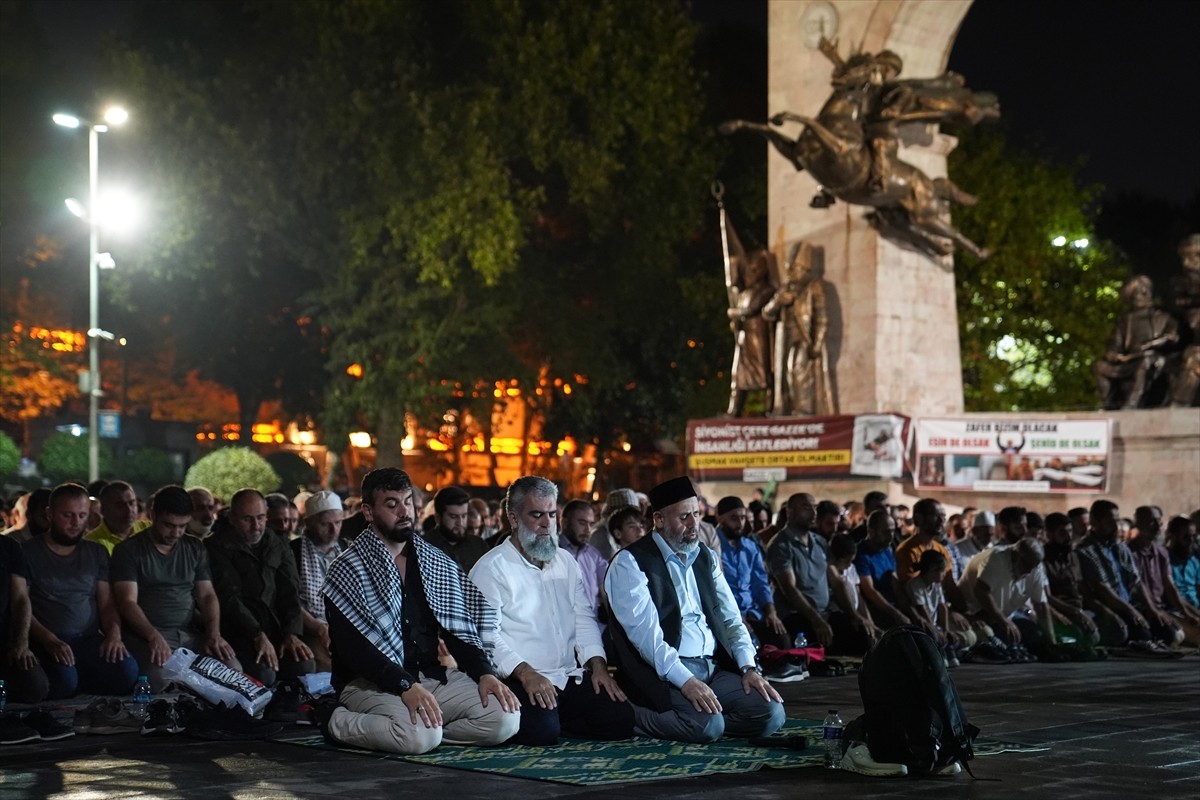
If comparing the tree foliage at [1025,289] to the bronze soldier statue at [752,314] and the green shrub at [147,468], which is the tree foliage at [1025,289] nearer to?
the bronze soldier statue at [752,314]

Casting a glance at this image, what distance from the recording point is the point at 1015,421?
23.2 m

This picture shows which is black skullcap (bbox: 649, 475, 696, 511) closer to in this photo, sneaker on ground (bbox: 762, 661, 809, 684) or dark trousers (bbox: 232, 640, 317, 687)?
dark trousers (bbox: 232, 640, 317, 687)

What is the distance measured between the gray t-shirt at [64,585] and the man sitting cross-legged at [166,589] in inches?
6.2

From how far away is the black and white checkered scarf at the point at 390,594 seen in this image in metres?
8.34

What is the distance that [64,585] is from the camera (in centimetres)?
1055

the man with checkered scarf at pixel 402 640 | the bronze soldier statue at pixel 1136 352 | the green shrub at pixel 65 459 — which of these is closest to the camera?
the man with checkered scarf at pixel 402 640

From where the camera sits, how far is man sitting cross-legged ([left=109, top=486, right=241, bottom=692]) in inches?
416

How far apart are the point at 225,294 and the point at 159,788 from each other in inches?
1170

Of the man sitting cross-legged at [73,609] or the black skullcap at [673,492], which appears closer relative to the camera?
the black skullcap at [673,492]

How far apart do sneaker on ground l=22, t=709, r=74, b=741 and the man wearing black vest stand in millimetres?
2896

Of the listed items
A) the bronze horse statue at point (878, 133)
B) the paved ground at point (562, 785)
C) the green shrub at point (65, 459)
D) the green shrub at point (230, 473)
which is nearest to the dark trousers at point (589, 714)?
the paved ground at point (562, 785)

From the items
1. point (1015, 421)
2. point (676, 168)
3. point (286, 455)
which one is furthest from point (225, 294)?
point (1015, 421)

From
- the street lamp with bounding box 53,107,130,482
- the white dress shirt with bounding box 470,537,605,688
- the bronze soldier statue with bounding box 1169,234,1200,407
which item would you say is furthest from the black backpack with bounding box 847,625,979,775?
the street lamp with bounding box 53,107,130,482

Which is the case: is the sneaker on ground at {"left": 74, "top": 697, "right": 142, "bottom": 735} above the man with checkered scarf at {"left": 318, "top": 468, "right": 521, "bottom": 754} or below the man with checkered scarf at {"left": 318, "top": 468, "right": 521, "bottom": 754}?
below
